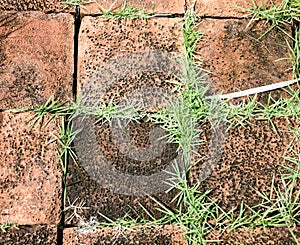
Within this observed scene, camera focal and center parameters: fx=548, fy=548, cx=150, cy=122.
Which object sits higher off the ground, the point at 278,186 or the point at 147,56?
the point at 147,56

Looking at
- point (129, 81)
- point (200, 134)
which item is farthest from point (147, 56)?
point (200, 134)

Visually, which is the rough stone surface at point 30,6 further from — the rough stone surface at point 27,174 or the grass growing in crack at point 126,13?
the rough stone surface at point 27,174

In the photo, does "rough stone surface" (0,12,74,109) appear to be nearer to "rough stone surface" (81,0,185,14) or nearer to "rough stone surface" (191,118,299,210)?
"rough stone surface" (81,0,185,14)

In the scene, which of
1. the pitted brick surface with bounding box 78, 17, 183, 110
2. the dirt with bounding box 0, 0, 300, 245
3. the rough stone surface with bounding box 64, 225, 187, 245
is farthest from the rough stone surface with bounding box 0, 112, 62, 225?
the pitted brick surface with bounding box 78, 17, 183, 110

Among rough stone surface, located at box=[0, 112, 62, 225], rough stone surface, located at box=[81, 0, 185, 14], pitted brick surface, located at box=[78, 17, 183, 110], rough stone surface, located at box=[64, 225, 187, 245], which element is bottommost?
rough stone surface, located at box=[64, 225, 187, 245]

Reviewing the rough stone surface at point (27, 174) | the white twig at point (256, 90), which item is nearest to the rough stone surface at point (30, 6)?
the rough stone surface at point (27, 174)

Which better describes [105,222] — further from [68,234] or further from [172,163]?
[172,163]
